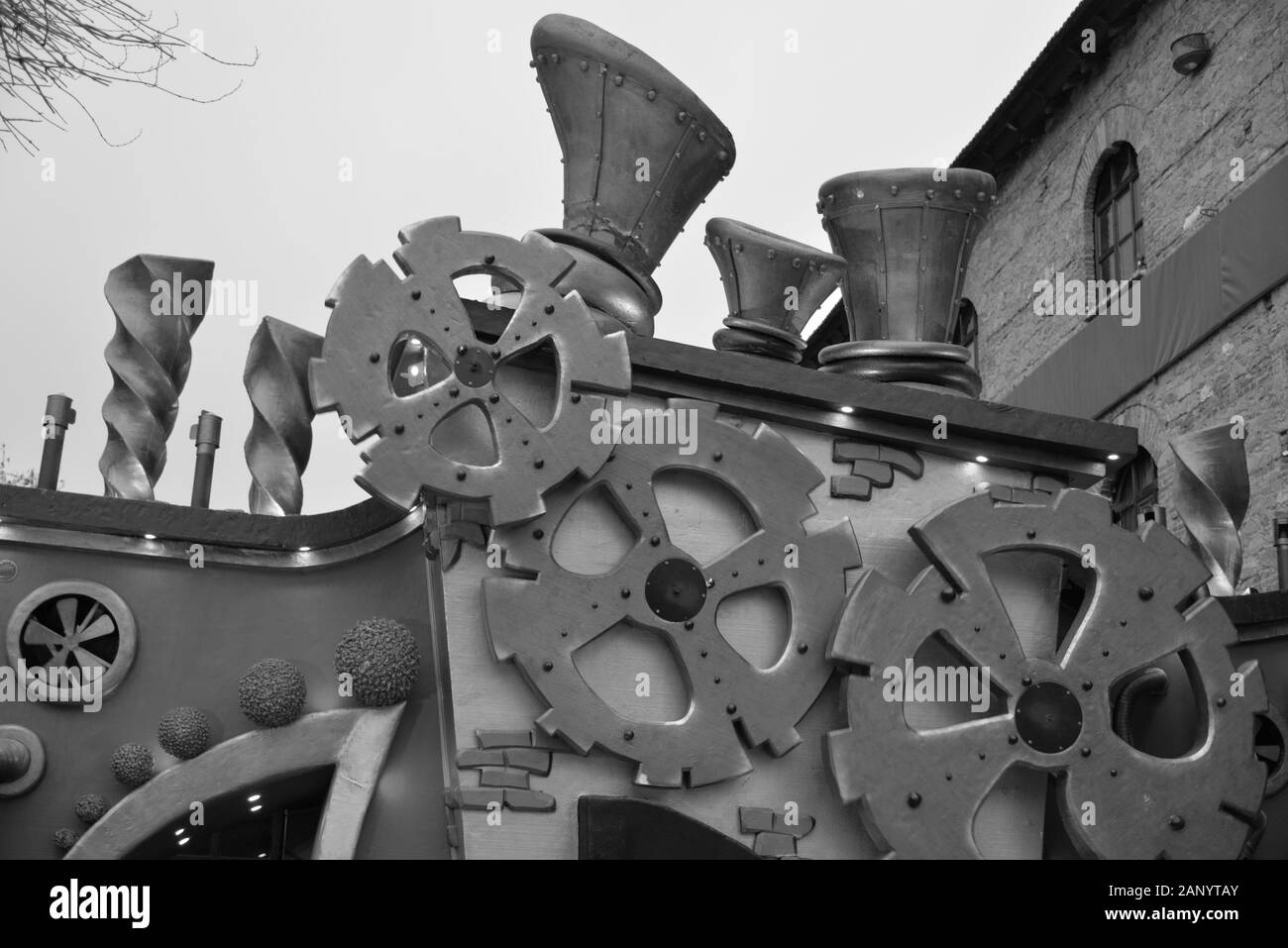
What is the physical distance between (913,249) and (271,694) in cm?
344

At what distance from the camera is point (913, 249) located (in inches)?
274

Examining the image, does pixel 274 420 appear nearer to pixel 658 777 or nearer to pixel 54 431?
pixel 54 431

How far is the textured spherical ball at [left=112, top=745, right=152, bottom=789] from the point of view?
5301 mm

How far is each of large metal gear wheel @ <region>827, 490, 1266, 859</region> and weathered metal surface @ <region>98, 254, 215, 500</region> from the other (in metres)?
2.69

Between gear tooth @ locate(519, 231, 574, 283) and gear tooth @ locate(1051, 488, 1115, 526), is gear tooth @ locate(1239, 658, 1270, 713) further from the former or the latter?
gear tooth @ locate(519, 231, 574, 283)

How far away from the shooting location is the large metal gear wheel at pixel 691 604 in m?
5.44

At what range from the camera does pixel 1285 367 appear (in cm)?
1090

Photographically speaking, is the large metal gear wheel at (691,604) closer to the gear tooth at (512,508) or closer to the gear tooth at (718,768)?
the gear tooth at (718,768)

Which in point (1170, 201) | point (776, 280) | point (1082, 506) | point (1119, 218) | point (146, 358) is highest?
Answer: point (1119, 218)

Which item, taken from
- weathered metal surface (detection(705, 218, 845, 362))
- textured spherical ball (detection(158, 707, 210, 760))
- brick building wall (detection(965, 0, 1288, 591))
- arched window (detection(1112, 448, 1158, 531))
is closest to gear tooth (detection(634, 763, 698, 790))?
textured spherical ball (detection(158, 707, 210, 760))

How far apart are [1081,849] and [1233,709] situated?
2.97 ft

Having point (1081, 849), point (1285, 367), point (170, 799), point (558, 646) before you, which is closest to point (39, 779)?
point (170, 799)

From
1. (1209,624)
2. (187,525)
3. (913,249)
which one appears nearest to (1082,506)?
(1209,624)

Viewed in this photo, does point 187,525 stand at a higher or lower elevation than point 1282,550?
higher
